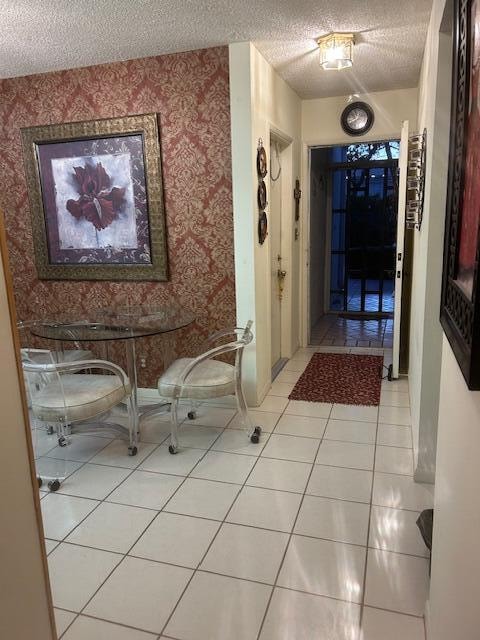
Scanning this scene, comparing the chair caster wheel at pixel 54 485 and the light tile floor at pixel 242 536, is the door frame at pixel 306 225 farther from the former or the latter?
the chair caster wheel at pixel 54 485

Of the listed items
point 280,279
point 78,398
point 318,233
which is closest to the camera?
point 78,398

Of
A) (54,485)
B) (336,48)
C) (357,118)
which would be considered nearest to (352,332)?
(357,118)

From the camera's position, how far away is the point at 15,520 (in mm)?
1214

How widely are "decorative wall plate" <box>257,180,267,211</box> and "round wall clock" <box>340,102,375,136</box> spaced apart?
5.11ft

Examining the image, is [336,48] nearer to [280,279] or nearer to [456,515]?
[280,279]

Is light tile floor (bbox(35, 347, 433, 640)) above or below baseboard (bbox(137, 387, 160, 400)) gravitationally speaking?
below

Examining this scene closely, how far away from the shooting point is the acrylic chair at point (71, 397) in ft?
8.63

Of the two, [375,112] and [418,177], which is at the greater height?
[375,112]

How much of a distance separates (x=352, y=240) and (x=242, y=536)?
5.65m

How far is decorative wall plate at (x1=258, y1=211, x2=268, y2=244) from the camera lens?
11.7 ft

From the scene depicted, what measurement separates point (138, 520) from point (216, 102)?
2706 millimetres

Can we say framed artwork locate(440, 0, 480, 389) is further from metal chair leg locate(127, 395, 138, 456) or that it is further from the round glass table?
metal chair leg locate(127, 395, 138, 456)

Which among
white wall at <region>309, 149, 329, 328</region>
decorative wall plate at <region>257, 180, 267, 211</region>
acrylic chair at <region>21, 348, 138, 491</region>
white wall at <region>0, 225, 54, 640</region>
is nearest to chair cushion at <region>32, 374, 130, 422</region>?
acrylic chair at <region>21, 348, 138, 491</region>

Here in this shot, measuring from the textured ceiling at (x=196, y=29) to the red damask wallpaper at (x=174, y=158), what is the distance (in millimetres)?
127
